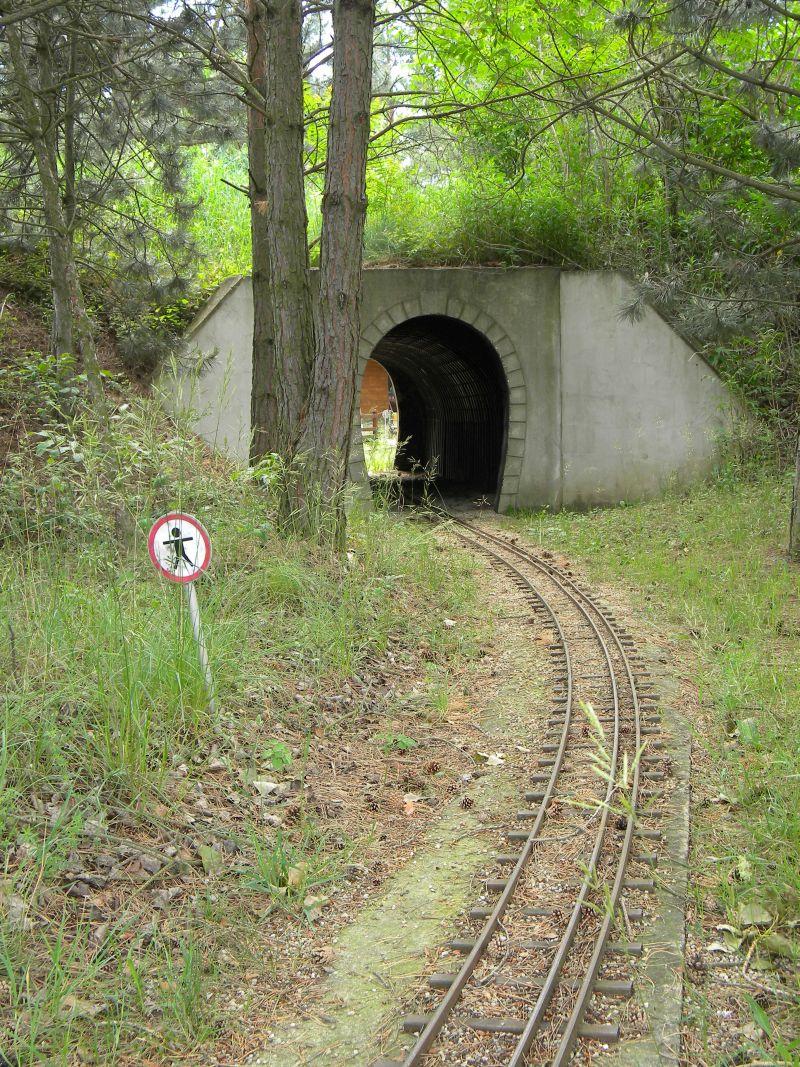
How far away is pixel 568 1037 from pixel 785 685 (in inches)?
141

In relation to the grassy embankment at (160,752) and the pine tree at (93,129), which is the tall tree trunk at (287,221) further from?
the grassy embankment at (160,752)

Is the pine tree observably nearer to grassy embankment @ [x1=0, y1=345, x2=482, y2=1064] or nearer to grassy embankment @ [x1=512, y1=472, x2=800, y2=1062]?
grassy embankment @ [x1=0, y1=345, x2=482, y2=1064]

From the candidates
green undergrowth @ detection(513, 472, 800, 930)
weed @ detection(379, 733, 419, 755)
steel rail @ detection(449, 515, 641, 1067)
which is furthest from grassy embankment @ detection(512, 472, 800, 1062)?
weed @ detection(379, 733, 419, 755)

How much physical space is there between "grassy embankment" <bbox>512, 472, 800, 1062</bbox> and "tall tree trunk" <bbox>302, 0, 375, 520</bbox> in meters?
3.18

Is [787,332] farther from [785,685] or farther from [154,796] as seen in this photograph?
[154,796]

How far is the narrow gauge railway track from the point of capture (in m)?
3.04

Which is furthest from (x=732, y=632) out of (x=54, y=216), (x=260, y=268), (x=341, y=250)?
(x=54, y=216)

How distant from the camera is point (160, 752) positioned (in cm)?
433

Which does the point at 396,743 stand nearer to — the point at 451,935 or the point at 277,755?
the point at 277,755

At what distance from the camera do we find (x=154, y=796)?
411 centimetres

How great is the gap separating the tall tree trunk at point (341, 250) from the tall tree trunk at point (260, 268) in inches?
60.1

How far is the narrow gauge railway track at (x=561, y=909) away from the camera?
3.04 metres

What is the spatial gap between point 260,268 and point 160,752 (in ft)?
21.5

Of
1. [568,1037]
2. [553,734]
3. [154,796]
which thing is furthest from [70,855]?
[553,734]
